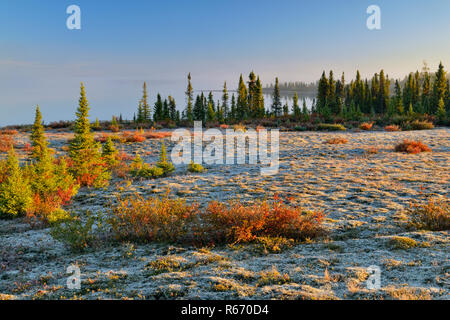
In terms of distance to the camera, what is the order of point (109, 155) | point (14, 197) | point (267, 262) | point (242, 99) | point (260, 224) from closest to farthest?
1. point (267, 262)
2. point (260, 224)
3. point (14, 197)
4. point (109, 155)
5. point (242, 99)

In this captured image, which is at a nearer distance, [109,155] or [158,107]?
[109,155]

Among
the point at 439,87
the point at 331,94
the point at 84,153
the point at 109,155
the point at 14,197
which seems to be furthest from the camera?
the point at 331,94

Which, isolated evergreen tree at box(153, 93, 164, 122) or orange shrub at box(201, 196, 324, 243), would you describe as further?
isolated evergreen tree at box(153, 93, 164, 122)

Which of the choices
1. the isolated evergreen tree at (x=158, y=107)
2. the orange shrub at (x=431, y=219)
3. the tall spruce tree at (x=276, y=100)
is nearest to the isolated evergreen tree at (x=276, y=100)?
the tall spruce tree at (x=276, y=100)

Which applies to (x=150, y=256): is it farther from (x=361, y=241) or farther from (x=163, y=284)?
(x=361, y=241)

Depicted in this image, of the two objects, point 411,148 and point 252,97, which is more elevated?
point 252,97

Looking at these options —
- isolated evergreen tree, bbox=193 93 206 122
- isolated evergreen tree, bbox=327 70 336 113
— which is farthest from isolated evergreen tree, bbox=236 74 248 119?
isolated evergreen tree, bbox=327 70 336 113

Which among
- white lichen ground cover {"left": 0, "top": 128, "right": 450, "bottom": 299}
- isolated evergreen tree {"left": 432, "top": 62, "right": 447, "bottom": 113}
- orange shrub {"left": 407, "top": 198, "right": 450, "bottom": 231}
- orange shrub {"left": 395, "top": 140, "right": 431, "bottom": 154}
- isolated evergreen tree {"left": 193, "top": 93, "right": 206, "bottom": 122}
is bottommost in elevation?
white lichen ground cover {"left": 0, "top": 128, "right": 450, "bottom": 299}

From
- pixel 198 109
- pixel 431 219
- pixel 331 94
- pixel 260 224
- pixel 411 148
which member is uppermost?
pixel 331 94

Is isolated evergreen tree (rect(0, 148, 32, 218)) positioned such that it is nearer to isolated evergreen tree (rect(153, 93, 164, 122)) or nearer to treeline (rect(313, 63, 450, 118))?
treeline (rect(313, 63, 450, 118))

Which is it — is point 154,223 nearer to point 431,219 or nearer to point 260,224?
point 260,224

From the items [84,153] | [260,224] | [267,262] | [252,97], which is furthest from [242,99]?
[267,262]
